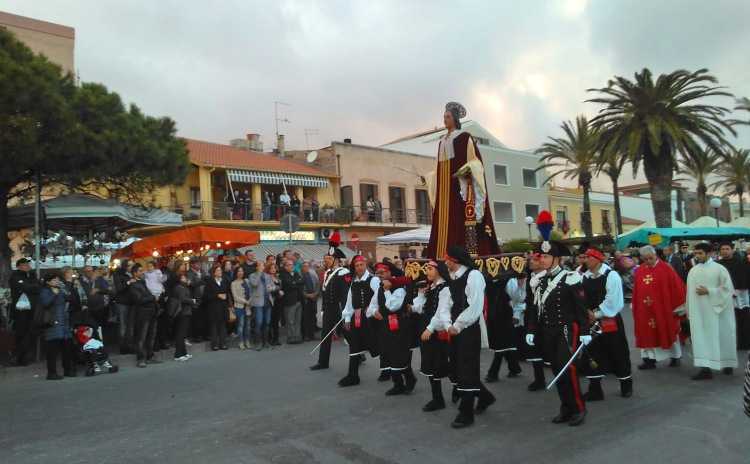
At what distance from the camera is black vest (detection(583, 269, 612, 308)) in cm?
743

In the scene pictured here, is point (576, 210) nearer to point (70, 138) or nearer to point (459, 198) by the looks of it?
point (459, 198)

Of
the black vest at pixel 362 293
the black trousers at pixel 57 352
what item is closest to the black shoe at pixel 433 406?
the black vest at pixel 362 293

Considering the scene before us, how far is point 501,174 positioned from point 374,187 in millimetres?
12343

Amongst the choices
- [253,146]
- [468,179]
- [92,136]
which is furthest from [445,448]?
[253,146]

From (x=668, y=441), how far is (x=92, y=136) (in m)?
10.1

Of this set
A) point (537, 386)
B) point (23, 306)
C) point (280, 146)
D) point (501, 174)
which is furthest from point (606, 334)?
point (501, 174)

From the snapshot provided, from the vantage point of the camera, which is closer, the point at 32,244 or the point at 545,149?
the point at 32,244

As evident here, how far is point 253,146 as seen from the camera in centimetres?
4031

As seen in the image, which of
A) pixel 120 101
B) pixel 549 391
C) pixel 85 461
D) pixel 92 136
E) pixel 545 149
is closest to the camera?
pixel 85 461

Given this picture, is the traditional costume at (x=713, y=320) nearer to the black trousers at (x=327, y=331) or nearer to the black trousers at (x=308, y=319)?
the black trousers at (x=327, y=331)

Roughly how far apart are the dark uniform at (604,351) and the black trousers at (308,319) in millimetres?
7420

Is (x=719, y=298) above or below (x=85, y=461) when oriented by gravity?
above

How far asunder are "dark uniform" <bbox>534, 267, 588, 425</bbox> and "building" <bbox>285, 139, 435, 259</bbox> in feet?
91.9

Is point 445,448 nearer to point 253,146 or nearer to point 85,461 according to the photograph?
point 85,461
